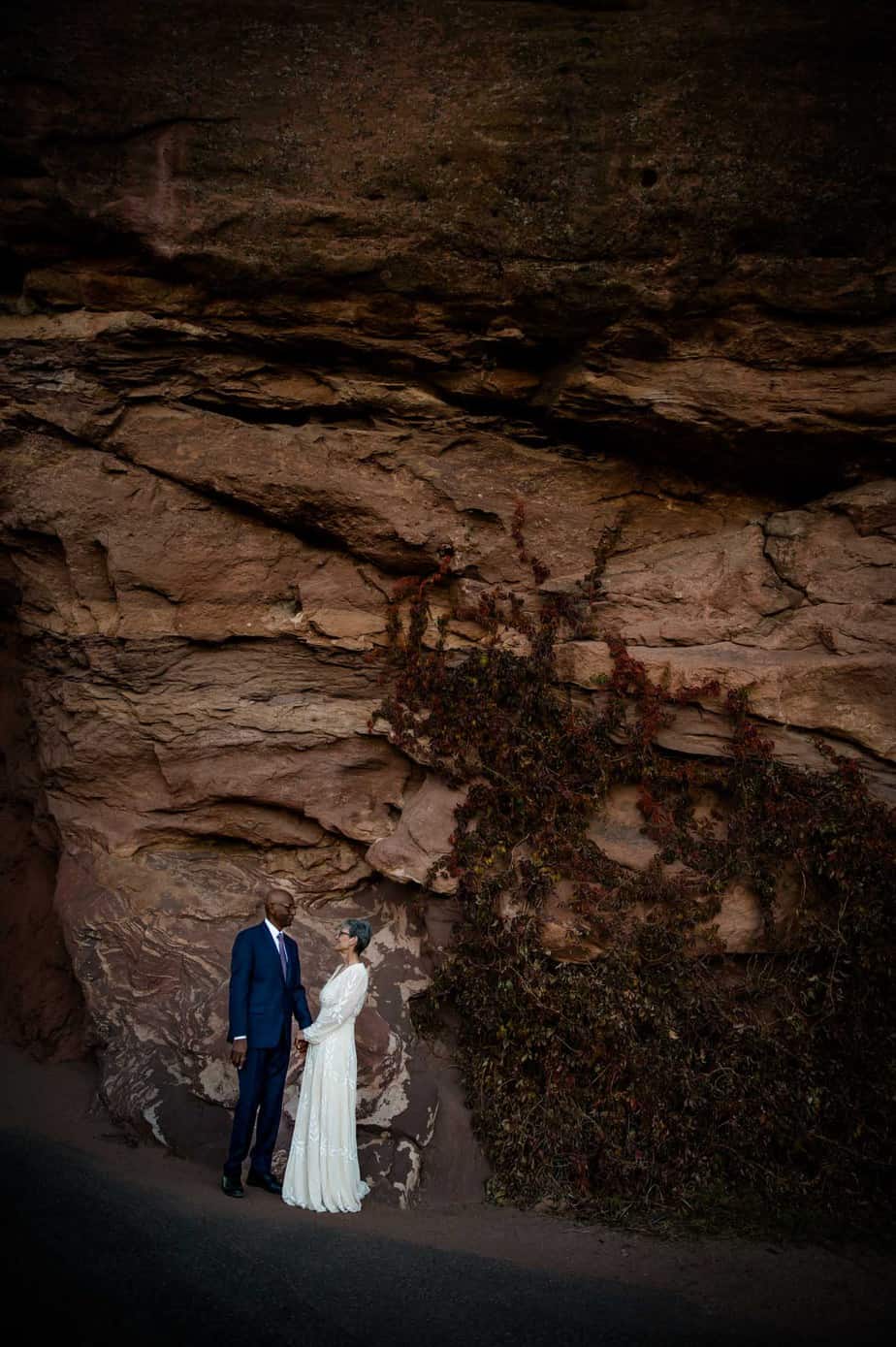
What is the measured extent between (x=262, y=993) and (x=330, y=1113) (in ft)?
2.59

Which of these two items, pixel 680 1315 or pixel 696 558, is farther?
pixel 696 558

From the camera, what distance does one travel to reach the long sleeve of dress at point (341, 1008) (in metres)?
5.20

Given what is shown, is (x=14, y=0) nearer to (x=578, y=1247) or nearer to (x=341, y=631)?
(x=341, y=631)

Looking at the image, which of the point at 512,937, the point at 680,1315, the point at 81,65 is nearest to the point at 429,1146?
the point at 512,937

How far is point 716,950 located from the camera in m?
6.00

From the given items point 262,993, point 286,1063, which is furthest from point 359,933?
point 286,1063

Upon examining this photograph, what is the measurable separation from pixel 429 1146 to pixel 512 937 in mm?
1418

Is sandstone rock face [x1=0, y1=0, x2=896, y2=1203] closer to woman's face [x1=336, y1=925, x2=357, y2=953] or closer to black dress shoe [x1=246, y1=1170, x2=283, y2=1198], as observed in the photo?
black dress shoe [x1=246, y1=1170, x2=283, y2=1198]

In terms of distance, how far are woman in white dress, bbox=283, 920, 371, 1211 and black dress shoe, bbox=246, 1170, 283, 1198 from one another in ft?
0.23

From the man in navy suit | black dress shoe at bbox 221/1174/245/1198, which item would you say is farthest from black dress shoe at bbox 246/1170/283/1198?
black dress shoe at bbox 221/1174/245/1198

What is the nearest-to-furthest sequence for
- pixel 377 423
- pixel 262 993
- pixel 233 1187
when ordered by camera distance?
pixel 233 1187 → pixel 262 993 → pixel 377 423

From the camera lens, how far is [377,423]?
7.15 m

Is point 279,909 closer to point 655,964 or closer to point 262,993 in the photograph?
point 262,993

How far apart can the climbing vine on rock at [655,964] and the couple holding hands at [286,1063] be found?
1102mm
